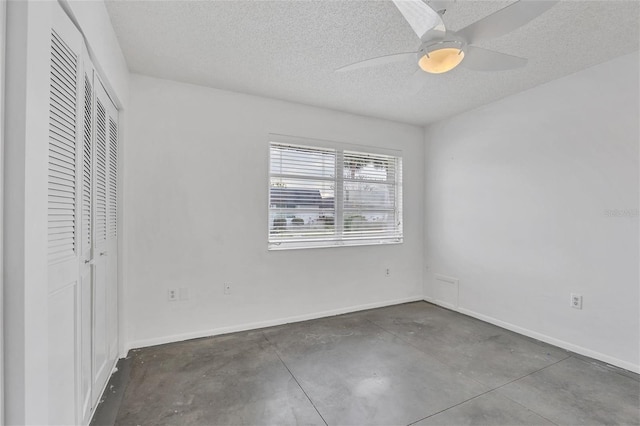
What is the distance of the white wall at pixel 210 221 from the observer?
8.76ft

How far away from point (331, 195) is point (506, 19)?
2.48 m

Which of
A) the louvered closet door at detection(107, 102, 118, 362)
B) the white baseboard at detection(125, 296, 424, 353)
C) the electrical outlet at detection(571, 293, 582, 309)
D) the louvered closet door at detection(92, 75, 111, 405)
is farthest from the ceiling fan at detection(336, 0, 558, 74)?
the white baseboard at detection(125, 296, 424, 353)

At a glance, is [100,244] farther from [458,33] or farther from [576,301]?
[576,301]

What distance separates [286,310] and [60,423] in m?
2.21

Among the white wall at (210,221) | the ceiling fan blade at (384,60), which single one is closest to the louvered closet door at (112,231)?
the white wall at (210,221)

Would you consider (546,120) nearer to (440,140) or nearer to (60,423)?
(440,140)

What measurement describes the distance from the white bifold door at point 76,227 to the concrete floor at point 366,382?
46 cm

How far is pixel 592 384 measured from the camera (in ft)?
6.98

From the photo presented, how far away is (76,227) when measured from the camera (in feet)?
4.51

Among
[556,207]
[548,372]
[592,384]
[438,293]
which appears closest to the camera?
[592,384]

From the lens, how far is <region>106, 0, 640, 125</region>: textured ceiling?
6.00 feet

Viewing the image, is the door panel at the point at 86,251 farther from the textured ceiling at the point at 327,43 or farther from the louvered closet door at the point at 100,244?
the textured ceiling at the point at 327,43

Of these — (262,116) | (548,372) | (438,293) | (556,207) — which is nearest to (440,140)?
(556,207)

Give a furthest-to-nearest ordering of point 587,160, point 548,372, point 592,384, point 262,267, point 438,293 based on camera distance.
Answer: point 438,293 → point 262,267 → point 587,160 → point 548,372 → point 592,384
